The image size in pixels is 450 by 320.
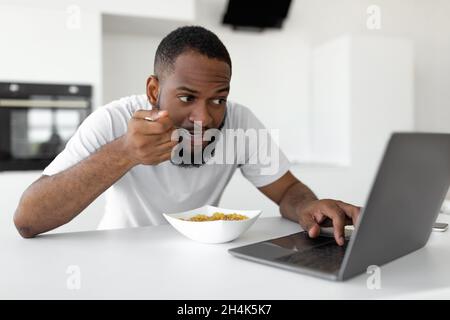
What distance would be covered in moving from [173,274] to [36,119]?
2.02 metres

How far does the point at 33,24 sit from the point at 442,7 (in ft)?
11.0

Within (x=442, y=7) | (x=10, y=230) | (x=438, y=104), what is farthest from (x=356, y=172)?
(x=10, y=230)

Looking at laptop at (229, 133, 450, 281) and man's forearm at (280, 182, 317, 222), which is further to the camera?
man's forearm at (280, 182, 317, 222)

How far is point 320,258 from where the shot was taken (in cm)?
69

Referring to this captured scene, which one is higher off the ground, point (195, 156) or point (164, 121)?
point (164, 121)

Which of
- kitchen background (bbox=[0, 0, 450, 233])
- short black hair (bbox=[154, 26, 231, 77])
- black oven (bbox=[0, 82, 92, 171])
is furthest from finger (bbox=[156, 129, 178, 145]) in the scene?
black oven (bbox=[0, 82, 92, 171])

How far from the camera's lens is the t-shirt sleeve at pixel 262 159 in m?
1.32

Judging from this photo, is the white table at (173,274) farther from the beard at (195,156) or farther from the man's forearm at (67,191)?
the beard at (195,156)

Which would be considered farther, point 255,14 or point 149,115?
point 255,14

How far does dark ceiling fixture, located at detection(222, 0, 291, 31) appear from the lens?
3.00 meters

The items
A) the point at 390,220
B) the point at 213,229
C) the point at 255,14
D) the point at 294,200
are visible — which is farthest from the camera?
the point at 255,14

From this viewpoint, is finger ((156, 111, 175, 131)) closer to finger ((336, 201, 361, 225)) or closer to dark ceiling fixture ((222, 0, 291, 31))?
finger ((336, 201, 361, 225))

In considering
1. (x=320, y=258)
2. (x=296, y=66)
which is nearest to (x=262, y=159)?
(x=320, y=258)

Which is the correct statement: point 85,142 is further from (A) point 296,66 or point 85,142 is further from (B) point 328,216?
(A) point 296,66
